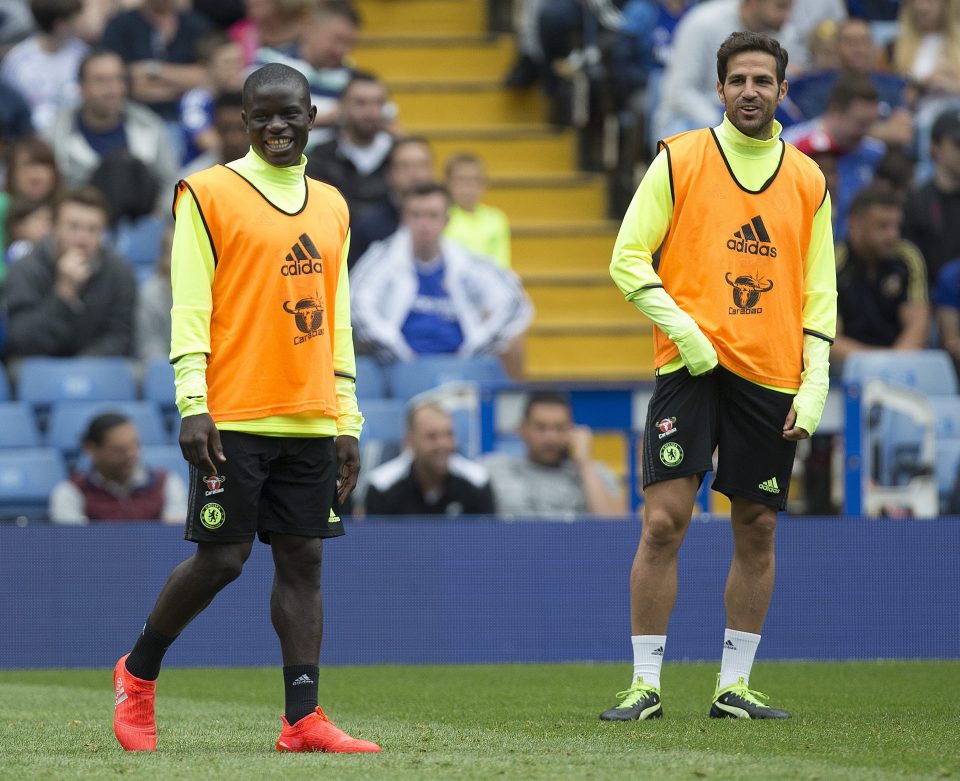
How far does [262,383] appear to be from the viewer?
5137 millimetres

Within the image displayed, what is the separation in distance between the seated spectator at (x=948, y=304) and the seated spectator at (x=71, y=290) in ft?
16.2

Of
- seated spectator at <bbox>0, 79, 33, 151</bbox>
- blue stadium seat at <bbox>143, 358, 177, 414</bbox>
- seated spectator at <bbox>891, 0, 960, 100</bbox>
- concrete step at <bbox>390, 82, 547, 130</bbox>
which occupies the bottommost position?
blue stadium seat at <bbox>143, 358, 177, 414</bbox>

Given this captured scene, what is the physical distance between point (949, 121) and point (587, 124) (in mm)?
3240

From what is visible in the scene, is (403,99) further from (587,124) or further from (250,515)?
(250,515)

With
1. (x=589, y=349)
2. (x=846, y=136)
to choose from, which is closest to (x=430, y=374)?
(x=589, y=349)

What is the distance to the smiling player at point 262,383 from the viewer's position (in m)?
5.09

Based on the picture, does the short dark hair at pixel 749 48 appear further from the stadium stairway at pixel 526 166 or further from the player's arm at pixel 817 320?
the stadium stairway at pixel 526 166

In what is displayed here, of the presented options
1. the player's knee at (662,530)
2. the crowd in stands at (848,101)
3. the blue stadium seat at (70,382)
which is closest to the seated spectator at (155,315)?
the blue stadium seat at (70,382)

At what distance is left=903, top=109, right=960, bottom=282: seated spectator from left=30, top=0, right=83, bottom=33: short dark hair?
6.10m

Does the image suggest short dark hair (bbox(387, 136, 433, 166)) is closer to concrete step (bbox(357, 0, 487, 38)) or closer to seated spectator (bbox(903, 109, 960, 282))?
seated spectator (bbox(903, 109, 960, 282))

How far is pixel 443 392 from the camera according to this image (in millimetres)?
9406

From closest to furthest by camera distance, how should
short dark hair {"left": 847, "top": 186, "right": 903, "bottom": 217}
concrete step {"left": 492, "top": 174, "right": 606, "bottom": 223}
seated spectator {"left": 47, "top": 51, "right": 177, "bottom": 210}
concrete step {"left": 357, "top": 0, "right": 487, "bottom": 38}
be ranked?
1. short dark hair {"left": 847, "top": 186, "right": 903, "bottom": 217}
2. seated spectator {"left": 47, "top": 51, "right": 177, "bottom": 210}
3. concrete step {"left": 492, "top": 174, "right": 606, "bottom": 223}
4. concrete step {"left": 357, "top": 0, "right": 487, "bottom": 38}

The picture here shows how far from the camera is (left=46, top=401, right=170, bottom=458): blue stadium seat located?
9.95 meters

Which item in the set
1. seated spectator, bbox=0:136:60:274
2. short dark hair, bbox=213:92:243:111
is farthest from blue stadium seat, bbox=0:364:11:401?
short dark hair, bbox=213:92:243:111
